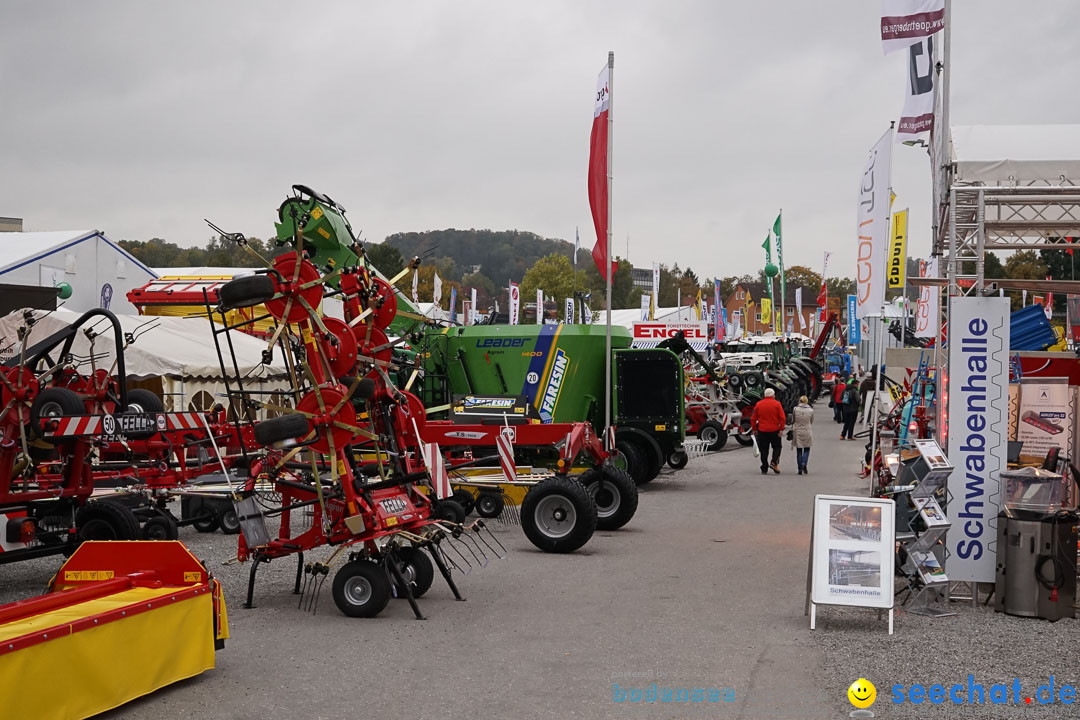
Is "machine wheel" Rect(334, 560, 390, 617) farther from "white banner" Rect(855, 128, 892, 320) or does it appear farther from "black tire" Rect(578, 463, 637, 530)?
"white banner" Rect(855, 128, 892, 320)

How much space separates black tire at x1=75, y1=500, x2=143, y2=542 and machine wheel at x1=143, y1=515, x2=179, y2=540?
105 cm

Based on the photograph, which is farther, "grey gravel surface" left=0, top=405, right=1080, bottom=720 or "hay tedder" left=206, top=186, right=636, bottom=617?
"hay tedder" left=206, top=186, right=636, bottom=617

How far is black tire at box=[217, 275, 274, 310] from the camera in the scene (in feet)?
27.4

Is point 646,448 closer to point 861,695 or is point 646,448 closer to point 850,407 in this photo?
point 850,407

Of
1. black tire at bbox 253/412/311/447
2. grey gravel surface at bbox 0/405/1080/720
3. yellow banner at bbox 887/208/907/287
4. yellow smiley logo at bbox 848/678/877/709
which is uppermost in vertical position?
yellow banner at bbox 887/208/907/287

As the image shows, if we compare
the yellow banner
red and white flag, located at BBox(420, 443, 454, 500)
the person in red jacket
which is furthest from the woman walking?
red and white flag, located at BBox(420, 443, 454, 500)

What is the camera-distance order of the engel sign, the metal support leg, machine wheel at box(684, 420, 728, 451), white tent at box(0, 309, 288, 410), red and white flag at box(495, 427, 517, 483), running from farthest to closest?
machine wheel at box(684, 420, 728, 451) → the engel sign → white tent at box(0, 309, 288, 410) → red and white flag at box(495, 427, 517, 483) → the metal support leg

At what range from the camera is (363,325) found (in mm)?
9547

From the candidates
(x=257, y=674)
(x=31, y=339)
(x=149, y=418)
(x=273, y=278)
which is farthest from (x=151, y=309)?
(x=257, y=674)

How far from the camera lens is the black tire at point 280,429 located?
27.3 feet

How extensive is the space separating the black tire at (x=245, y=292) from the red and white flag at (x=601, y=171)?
866 cm

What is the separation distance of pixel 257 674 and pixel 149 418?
418 centimetres

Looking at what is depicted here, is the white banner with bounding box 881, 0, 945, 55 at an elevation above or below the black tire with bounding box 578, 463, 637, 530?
above

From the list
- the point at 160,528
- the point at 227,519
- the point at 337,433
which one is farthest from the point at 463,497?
the point at 337,433
